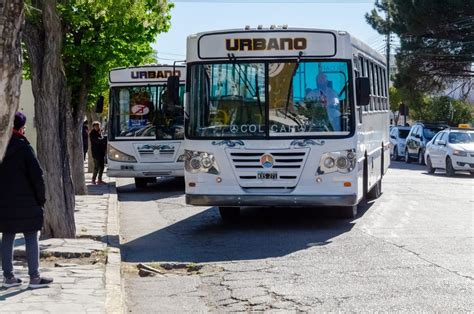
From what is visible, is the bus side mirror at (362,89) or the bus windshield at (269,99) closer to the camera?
the bus windshield at (269,99)

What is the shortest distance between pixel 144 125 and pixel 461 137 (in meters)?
12.3

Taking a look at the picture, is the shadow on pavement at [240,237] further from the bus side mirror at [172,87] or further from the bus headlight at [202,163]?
the bus side mirror at [172,87]

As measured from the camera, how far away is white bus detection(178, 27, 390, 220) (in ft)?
42.9

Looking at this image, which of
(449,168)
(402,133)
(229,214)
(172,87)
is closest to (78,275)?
(172,87)

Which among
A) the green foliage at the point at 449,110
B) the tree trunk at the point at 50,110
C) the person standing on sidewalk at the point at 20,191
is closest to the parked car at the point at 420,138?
the green foliage at the point at 449,110

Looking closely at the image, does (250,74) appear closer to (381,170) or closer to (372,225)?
(372,225)

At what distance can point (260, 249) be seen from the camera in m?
11.8

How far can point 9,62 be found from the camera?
4.19 meters

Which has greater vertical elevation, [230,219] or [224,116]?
[224,116]

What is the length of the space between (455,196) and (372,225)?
626cm

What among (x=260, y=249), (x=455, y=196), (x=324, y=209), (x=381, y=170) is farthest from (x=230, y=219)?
(x=455, y=196)

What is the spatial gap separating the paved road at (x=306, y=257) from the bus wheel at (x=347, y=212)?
12 centimetres

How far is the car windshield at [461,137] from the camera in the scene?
1133 inches

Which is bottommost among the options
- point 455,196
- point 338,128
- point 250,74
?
point 455,196
